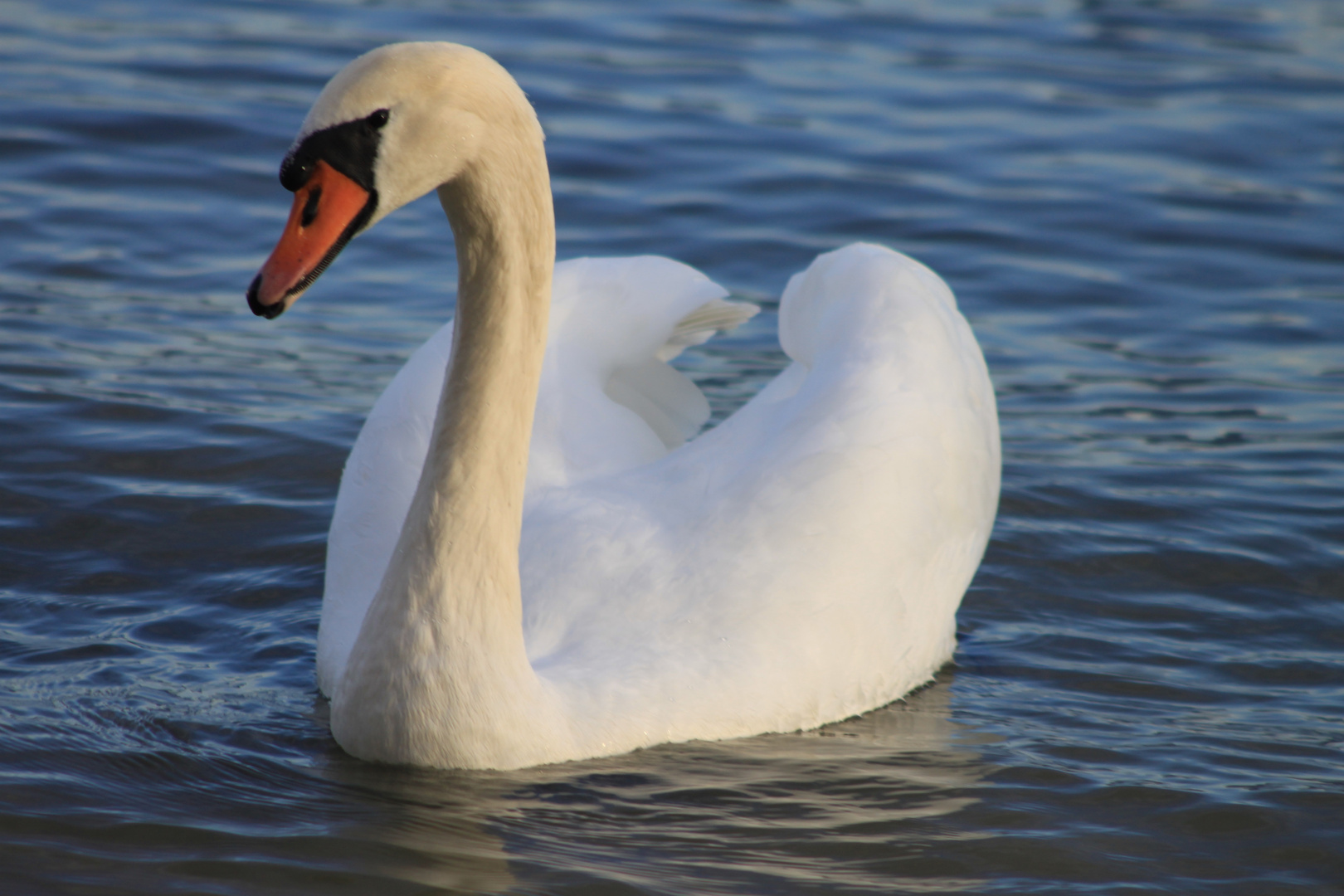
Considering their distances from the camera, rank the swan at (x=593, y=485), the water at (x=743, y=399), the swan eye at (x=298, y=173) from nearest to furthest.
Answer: the swan eye at (x=298, y=173), the swan at (x=593, y=485), the water at (x=743, y=399)

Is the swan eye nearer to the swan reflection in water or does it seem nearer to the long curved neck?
the long curved neck

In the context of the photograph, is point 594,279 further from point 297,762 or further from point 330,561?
point 297,762

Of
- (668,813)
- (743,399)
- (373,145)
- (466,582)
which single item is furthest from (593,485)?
(743,399)

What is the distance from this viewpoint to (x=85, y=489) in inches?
275

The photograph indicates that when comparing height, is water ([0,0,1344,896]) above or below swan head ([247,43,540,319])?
below

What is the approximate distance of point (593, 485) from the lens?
586cm

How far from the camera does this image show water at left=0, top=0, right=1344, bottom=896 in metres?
4.76

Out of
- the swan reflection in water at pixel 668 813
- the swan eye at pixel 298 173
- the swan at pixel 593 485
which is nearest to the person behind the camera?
the swan eye at pixel 298 173

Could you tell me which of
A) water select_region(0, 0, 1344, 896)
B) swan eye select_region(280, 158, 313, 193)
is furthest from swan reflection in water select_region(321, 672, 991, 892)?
swan eye select_region(280, 158, 313, 193)

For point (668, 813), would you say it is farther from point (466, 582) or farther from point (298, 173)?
point (298, 173)

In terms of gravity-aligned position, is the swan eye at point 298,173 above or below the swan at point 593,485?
above

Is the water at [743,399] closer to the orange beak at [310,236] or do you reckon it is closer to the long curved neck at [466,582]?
the long curved neck at [466,582]

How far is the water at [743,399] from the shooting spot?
4762mm

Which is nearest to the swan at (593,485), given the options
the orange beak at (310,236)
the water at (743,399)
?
the orange beak at (310,236)
